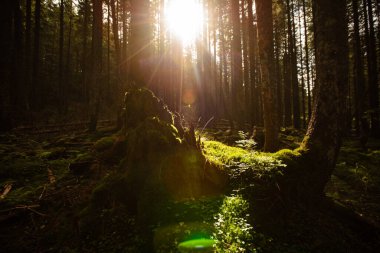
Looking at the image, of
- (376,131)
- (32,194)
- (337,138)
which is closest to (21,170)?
(32,194)

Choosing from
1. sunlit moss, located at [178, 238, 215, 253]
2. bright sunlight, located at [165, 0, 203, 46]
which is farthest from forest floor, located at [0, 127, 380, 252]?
bright sunlight, located at [165, 0, 203, 46]

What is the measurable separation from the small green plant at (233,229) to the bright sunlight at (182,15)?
23141 millimetres

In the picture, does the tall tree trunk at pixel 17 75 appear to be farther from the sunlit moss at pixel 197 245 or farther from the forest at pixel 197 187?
the sunlit moss at pixel 197 245

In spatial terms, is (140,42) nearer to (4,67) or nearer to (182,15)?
(4,67)

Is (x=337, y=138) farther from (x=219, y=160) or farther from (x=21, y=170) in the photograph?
(x=21, y=170)

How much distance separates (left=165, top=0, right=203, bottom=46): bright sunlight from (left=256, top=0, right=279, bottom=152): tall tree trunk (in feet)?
58.1

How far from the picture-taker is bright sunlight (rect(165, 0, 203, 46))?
Result: 26.8 m

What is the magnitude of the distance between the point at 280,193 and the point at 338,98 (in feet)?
8.86

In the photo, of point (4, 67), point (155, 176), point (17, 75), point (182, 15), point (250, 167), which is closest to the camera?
point (155, 176)

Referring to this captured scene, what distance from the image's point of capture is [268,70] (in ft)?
29.1

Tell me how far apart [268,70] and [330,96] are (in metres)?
2.98

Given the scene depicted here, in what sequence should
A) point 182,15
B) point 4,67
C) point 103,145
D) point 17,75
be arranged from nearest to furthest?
point 103,145
point 4,67
point 17,75
point 182,15

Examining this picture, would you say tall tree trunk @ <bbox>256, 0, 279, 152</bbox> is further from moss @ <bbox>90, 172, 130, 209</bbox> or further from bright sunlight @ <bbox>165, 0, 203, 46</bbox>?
bright sunlight @ <bbox>165, 0, 203, 46</bbox>

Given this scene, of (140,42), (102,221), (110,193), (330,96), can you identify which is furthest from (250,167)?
(140,42)
